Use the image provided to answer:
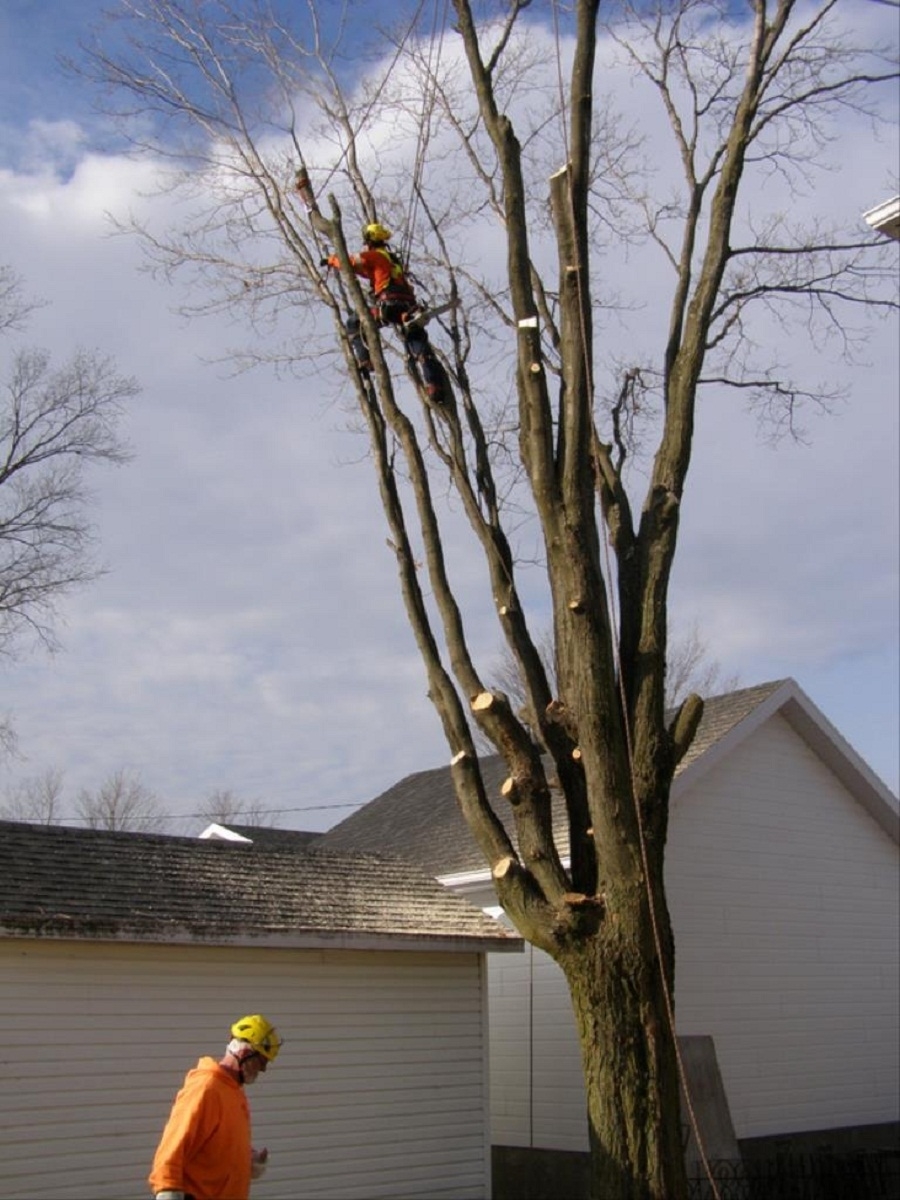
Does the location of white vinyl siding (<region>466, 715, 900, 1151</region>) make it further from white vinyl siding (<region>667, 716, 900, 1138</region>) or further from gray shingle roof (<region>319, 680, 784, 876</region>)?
gray shingle roof (<region>319, 680, 784, 876</region>)

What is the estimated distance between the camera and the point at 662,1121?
770 centimetres

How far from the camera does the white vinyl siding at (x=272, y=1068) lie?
420 inches

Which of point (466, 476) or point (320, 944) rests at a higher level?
point (466, 476)

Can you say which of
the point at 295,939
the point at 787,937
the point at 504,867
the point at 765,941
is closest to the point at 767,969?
the point at 765,941

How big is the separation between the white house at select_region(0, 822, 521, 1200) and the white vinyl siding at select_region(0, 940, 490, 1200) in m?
0.02

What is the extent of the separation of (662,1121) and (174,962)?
5.33 meters

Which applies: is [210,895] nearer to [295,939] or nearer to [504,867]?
[295,939]

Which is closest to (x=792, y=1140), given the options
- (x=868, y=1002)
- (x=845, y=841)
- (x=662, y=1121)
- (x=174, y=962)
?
(x=868, y=1002)

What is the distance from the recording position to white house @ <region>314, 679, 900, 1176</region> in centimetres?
1583

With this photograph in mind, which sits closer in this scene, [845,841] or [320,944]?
[320,944]

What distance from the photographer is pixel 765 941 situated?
16.9m

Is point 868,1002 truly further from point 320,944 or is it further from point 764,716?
point 320,944

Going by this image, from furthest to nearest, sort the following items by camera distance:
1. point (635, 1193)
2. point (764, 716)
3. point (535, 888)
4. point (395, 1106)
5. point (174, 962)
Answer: point (764, 716)
point (395, 1106)
point (174, 962)
point (535, 888)
point (635, 1193)

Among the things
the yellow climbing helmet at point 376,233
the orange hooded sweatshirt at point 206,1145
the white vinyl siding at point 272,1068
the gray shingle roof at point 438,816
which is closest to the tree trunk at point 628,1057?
the orange hooded sweatshirt at point 206,1145
